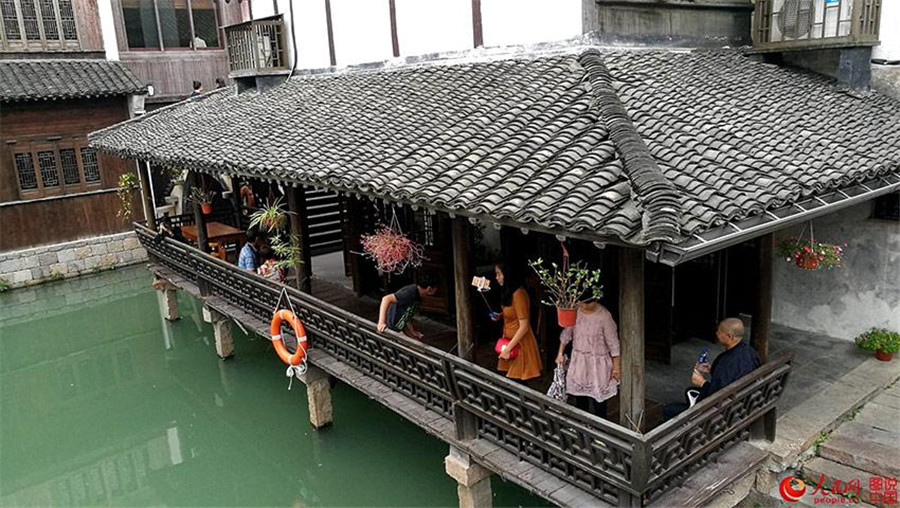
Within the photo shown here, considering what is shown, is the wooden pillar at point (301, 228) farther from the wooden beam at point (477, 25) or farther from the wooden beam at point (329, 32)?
the wooden beam at point (329, 32)

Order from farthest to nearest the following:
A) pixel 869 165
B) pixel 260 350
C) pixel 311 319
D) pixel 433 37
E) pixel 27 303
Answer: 1. pixel 27 303
2. pixel 260 350
3. pixel 433 37
4. pixel 311 319
5. pixel 869 165

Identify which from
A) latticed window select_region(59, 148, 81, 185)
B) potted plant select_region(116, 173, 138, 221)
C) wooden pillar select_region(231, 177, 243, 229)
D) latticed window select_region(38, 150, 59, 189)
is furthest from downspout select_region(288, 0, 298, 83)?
latticed window select_region(38, 150, 59, 189)

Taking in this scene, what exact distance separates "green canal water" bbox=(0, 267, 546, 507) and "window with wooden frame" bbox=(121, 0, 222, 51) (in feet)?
35.4

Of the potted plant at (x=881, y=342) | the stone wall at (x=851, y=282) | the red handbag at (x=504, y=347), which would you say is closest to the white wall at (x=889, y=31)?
the stone wall at (x=851, y=282)

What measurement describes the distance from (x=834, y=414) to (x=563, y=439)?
3.71 meters

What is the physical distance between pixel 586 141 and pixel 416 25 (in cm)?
584

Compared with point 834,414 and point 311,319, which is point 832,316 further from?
point 311,319

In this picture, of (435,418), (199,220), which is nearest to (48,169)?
(199,220)

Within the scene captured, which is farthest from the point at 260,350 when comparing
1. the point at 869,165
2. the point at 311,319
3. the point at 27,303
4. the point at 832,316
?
the point at 869,165

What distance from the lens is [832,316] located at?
1020 centimetres

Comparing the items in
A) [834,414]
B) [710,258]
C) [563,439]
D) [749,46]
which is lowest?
[834,414]

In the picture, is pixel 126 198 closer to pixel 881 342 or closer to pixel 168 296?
pixel 168 296

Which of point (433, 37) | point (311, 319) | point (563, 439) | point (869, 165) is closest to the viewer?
point (563, 439)

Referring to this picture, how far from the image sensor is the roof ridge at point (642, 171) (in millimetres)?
4555
